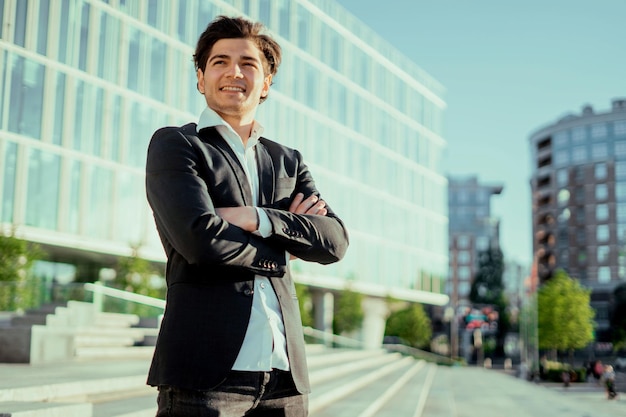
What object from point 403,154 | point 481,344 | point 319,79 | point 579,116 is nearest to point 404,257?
point 403,154

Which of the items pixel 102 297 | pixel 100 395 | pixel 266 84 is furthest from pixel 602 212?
pixel 266 84

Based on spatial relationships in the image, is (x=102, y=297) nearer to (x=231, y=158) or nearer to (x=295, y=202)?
(x=295, y=202)

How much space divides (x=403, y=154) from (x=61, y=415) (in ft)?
163

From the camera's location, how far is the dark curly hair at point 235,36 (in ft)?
7.72

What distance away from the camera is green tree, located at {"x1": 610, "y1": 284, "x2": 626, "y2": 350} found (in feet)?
271

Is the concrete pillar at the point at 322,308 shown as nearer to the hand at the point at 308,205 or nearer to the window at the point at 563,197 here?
the hand at the point at 308,205

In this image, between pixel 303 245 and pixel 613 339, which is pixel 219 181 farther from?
pixel 613 339

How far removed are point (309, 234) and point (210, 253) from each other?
375mm

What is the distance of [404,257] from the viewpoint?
52.6 meters

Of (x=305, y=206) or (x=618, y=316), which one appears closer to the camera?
(x=305, y=206)

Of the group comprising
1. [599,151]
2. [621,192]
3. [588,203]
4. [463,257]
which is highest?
[599,151]

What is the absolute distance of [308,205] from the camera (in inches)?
96.3

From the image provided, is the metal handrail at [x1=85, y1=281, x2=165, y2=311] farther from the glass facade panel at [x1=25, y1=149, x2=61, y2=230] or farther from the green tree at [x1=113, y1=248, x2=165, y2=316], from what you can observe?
the glass facade panel at [x1=25, y1=149, x2=61, y2=230]

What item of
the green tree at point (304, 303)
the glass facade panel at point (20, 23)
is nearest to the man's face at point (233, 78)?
the glass facade panel at point (20, 23)
